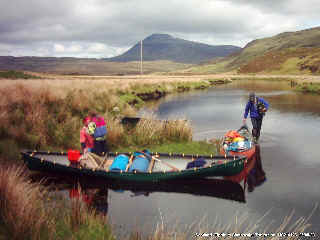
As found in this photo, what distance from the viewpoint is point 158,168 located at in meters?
11.3

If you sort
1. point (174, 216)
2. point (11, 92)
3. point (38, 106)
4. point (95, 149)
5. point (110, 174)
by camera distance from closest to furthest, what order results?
point (174, 216) < point (110, 174) < point (95, 149) < point (38, 106) < point (11, 92)

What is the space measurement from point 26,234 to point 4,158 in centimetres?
669

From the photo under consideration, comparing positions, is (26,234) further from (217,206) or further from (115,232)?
(217,206)

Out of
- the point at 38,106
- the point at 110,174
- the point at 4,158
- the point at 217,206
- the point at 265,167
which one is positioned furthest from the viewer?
the point at 38,106

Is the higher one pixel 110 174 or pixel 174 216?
pixel 110 174

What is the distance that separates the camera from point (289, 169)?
40.5ft

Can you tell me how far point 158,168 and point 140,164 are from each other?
1029 mm

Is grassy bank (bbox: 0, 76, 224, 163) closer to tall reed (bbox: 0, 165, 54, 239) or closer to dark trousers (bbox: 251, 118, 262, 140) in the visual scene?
dark trousers (bbox: 251, 118, 262, 140)

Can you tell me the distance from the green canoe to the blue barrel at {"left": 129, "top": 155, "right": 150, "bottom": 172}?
0.24 meters

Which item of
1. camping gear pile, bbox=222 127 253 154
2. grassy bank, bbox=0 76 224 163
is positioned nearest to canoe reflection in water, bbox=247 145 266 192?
camping gear pile, bbox=222 127 253 154

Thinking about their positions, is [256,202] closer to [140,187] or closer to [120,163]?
[140,187]

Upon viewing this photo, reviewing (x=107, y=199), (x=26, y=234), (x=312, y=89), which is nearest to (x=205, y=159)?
(x=107, y=199)

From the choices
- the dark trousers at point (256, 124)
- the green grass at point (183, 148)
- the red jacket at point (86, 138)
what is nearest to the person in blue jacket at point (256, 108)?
the dark trousers at point (256, 124)

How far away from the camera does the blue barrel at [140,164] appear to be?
34.0 ft
